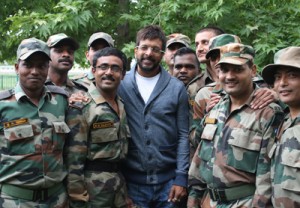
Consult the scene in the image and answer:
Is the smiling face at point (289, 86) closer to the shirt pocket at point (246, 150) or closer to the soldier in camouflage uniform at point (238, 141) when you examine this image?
the soldier in camouflage uniform at point (238, 141)

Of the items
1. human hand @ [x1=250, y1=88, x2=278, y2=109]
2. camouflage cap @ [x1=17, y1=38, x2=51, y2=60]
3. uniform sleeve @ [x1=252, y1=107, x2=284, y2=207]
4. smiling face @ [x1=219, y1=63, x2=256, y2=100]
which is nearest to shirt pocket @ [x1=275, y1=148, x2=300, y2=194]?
uniform sleeve @ [x1=252, y1=107, x2=284, y2=207]

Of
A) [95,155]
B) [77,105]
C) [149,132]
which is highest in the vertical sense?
[77,105]

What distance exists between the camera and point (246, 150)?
318 centimetres

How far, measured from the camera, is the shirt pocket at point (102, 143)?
3.62 meters

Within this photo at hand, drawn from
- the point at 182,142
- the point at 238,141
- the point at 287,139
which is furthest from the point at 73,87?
the point at 287,139

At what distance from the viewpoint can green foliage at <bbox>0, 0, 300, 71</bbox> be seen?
5.64 m

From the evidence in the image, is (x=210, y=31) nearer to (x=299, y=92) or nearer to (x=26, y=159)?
(x=299, y=92)

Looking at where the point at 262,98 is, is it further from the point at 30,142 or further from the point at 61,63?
the point at 61,63

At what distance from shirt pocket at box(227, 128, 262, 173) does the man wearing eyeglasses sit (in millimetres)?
853

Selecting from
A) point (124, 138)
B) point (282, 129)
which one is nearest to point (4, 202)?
point (124, 138)

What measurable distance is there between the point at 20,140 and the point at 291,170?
6.40ft

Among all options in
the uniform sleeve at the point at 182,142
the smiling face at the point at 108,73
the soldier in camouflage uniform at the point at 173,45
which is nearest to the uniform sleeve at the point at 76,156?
the smiling face at the point at 108,73

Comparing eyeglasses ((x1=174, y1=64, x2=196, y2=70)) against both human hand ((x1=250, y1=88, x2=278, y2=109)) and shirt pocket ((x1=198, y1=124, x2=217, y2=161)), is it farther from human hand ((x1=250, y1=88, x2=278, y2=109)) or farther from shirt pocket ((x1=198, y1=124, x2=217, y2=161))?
human hand ((x1=250, y1=88, x2=278, y2=109))

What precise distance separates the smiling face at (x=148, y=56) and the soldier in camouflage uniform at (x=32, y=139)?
0.89 meters
